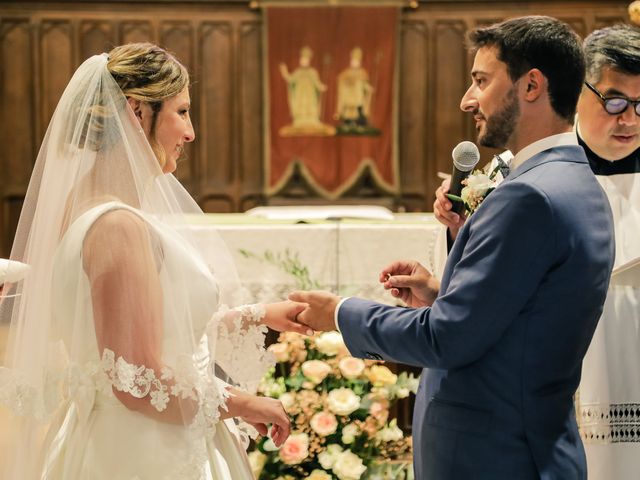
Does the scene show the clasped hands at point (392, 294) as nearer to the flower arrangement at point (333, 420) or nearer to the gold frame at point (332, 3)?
the flower arrangement at point (333, 420)

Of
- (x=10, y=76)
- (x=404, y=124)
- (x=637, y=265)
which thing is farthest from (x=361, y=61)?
(x=637, y=265)

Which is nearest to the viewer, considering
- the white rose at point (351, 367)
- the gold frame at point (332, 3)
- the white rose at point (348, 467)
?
the white rose at point (348, 467)

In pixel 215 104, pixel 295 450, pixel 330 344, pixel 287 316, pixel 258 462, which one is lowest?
pixel 258 462

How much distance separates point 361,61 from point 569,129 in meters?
6.80

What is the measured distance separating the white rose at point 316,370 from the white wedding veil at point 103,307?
1.05m

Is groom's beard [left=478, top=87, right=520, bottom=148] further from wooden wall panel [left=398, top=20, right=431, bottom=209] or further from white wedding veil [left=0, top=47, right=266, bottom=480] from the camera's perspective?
wooden wall panel [left=398, top=20, right=431, bottom=209]

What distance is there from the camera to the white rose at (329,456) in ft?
10.3

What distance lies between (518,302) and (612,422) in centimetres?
114

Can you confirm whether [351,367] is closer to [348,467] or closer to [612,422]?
[348,467]

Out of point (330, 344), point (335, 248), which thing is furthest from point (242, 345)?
point (335, 248)

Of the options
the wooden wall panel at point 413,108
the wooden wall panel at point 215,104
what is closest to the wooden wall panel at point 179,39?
the wooden wall panel at point 215,104

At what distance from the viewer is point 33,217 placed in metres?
2.16

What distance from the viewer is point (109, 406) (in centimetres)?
208

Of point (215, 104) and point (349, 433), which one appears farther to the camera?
point (215, 104)
